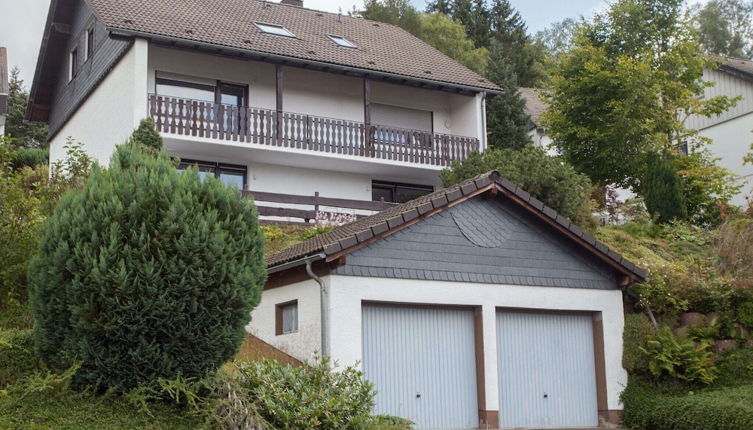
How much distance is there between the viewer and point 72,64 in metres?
30.5

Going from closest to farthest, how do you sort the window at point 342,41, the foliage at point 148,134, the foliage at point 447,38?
1. the foliage at point 148,134
2. the window at point 342,41
3. the foliage at point 447,38

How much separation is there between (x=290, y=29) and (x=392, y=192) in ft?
19.7

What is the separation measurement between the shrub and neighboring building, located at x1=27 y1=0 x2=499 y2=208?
1279cm

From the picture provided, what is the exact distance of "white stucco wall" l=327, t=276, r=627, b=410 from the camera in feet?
46.8

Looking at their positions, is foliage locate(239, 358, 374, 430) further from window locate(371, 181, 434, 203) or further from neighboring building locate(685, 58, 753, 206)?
neighboring building locate(685, 58, 753, 206)

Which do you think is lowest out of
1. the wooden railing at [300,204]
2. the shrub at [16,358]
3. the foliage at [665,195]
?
the shrub at [16,358]

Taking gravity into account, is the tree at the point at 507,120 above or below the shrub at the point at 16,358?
above

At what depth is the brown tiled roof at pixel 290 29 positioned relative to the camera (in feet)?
80.6

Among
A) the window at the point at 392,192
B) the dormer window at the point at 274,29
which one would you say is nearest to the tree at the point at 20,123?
the dormer window at the point at 274,29

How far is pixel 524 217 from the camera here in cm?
1661

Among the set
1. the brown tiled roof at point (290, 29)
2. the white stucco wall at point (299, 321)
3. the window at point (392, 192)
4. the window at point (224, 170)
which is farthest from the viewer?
the window at point (392, 192)

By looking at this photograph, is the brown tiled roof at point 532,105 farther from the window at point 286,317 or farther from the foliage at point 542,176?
the window at point 286,317

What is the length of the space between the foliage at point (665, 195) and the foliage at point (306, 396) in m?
16.3

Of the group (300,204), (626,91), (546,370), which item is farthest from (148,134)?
(626,91)
